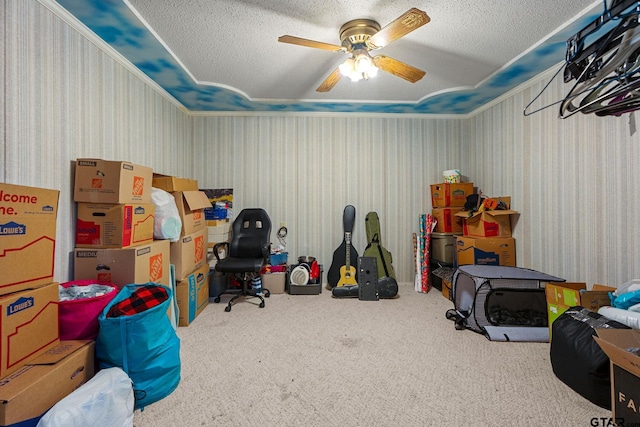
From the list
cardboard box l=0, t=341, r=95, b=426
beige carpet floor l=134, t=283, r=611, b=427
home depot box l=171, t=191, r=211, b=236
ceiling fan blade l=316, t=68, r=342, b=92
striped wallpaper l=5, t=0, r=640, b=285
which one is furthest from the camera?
home depot box l=171, t=191, r=211, b=236

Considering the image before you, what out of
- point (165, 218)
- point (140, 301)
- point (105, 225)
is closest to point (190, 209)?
point (165, 218)

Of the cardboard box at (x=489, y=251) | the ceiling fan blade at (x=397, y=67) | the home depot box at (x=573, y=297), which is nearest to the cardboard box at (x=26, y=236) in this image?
the ceiling fan blade at (x=397, y=67)

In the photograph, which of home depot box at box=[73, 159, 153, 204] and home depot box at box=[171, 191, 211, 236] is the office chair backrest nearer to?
home depot box at box=[171, 191, 211, 236]

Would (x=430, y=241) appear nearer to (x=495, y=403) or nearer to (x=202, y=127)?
(x=495, y=403)

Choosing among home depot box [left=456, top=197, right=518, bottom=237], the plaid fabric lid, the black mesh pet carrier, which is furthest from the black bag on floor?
the plaid fabric lid

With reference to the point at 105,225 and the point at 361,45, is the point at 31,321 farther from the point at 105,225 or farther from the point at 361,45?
the point at 361,45

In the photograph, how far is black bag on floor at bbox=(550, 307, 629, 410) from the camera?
4.84ft

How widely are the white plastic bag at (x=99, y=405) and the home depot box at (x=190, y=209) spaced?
149 centimetres

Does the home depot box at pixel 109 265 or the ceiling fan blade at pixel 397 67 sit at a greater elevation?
the ceiling fan blade at pixel 397 67

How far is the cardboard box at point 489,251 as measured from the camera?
9.90ft

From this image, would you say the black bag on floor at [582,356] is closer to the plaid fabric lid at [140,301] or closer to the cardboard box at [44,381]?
the plaid fabric lid at [140,301]

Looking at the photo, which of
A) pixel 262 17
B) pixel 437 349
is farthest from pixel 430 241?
pixel 262 17

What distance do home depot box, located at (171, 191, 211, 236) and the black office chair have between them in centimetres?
39

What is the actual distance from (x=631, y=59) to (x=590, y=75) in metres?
0.13
